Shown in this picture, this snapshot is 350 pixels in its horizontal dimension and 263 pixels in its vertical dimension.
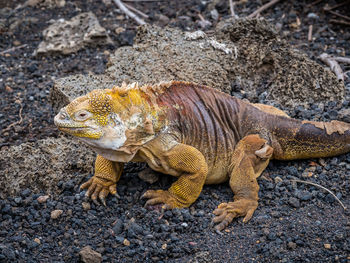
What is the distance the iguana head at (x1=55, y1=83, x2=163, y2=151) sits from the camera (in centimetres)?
510

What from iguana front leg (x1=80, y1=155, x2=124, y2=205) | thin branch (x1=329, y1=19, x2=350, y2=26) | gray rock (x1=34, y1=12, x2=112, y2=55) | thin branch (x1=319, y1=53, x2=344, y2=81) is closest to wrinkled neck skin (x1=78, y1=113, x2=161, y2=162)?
iguana front leg (x1=80, y1=155, x2=124, y2=205)

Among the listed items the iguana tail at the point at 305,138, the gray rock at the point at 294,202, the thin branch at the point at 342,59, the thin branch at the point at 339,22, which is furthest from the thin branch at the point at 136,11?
the gray rock at the point at 294,202

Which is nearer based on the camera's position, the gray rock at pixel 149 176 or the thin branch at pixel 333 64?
the gray rock at pixel 149 176

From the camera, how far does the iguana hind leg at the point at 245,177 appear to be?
5.61m

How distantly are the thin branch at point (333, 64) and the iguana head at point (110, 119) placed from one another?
12.6 feet

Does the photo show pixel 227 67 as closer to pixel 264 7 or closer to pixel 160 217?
pixel 160 217

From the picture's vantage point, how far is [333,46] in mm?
9586

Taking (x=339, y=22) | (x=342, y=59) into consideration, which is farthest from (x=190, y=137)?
(x=339, y=22)

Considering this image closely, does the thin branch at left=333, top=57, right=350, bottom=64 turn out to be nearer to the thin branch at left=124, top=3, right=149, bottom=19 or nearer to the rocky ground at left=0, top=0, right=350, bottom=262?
the rocky ground at left=0, top=0, right=350, bottom=262

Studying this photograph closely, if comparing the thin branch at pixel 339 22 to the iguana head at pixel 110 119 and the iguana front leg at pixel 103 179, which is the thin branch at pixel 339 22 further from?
the iguana front leg at pixel 103 179

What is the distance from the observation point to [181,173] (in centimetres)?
571

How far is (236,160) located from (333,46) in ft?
15.4

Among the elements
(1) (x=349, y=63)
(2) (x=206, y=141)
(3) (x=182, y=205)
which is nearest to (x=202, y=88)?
(2) (x=206, y=141)

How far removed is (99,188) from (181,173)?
0.96 meters
